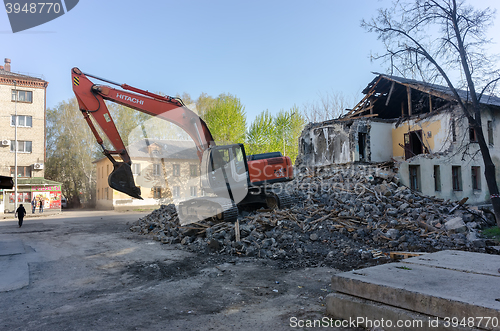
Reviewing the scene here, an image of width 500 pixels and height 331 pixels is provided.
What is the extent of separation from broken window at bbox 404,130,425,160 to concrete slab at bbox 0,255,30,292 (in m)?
21.0

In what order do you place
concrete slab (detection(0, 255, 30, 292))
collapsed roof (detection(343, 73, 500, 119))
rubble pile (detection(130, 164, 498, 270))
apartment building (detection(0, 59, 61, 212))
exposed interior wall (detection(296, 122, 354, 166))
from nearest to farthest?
concrete slab (detection(0, 255, 30, 292))
rubble pile (detection(130, 164, 498, 270))
collapsed roof (detection(343, 73, 500, 119))
exposed interior wall (detection(296, 122, 354, 166))
apartment building (detection(0, 59, 61, 212))

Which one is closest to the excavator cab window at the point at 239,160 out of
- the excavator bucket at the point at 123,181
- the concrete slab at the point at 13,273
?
the excavator bucket at the point at 123,181

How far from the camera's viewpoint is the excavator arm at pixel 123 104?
9.58 meters

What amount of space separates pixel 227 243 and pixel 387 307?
18.4ft

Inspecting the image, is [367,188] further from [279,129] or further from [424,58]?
[279,129]

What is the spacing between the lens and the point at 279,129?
44.4m

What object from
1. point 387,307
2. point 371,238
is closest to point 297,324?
point 387,307

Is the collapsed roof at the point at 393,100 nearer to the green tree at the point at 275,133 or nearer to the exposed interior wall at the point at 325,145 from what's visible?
the exposed interior wall at the point at 325,145

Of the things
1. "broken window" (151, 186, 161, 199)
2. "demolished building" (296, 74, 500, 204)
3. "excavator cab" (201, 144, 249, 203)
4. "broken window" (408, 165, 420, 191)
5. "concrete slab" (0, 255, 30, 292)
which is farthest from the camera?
"broken window" (151, 186, 161, 199)

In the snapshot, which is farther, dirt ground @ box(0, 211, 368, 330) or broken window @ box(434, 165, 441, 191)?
broken window @ box(434, 165, 441, 191)

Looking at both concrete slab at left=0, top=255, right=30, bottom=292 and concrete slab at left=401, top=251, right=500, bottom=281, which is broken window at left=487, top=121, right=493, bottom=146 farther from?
concrete slab at left=0, top=255, right=30, bottom=292

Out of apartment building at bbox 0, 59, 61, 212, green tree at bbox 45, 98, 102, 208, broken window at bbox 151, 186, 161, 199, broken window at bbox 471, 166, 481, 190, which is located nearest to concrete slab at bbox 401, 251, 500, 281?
broken window at bbox 471, 166, 481, 190

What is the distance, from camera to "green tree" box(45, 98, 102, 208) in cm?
4116

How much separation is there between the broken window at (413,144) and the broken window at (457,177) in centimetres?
264
